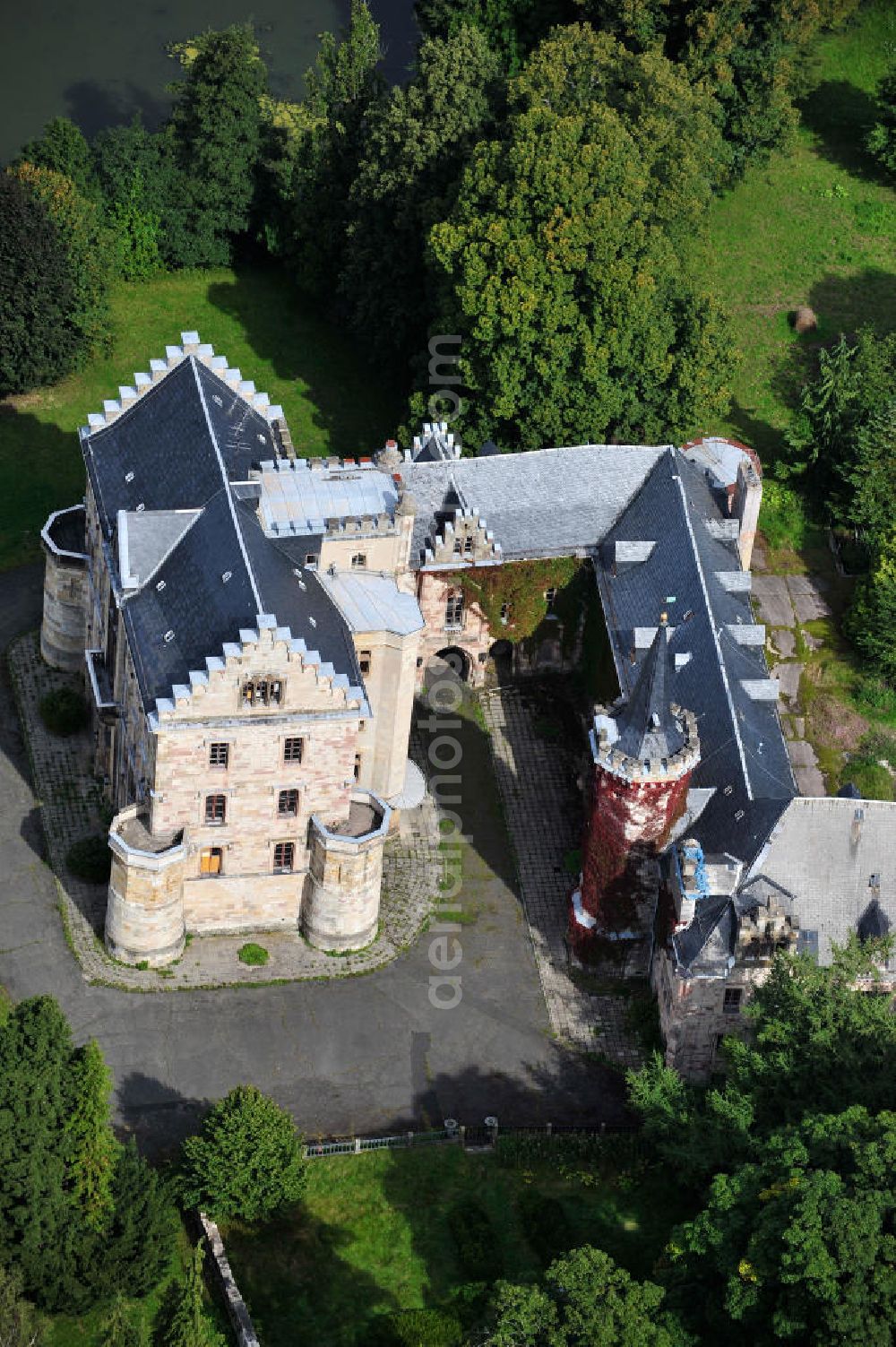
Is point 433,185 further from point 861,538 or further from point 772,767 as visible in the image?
point 772,767

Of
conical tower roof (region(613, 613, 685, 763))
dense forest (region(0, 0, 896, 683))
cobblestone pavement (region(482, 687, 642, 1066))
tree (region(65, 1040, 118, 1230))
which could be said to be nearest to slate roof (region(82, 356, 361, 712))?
conical tower roof (region(613, 613, 685, 763))

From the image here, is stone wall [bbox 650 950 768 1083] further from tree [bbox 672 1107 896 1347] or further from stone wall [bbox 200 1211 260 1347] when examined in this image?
stone wall [bbox 200 1211 260 1347]

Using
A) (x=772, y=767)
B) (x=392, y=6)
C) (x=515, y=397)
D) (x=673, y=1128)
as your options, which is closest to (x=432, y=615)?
(x=515, y=397)

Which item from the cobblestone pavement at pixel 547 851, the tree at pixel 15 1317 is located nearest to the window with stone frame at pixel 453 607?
the cobblestone pavement at pixel 547 851

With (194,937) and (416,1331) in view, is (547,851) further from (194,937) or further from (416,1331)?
(416,1331)

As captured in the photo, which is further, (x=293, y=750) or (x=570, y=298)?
(x=570, y=298)

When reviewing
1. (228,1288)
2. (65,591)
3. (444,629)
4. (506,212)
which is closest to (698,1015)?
(228,1288)
